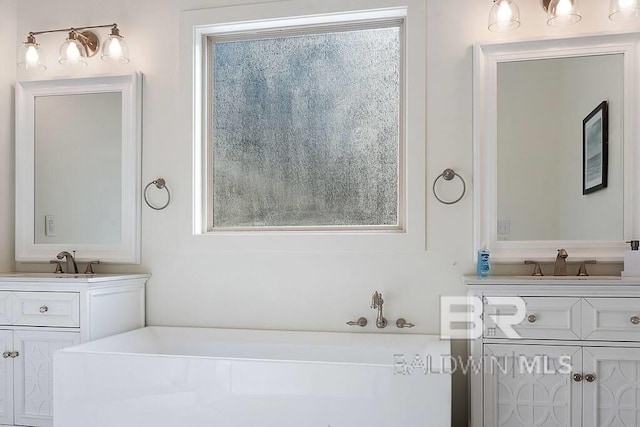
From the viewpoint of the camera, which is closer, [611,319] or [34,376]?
[611,319]

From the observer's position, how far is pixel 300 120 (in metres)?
3.01

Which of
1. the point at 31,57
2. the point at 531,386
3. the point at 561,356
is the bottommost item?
the point at 531,386

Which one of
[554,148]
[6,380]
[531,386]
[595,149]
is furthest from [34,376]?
→ [595,149]

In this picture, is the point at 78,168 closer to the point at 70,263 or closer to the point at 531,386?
the point at 70,263

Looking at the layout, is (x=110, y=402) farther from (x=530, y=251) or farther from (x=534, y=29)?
(x=534, y=29)

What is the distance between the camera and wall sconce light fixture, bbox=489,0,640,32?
8.18 ft

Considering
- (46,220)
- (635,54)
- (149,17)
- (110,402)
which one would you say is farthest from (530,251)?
(46,220)

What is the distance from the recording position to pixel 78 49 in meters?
3.10

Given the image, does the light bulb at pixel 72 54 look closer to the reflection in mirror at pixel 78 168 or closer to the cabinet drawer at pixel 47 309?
the reflection in mirror at pixel 78 168

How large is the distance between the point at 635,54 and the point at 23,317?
2.97m

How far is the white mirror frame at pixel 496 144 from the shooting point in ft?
8.34

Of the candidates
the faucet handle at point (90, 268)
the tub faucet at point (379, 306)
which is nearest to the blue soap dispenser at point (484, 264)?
the tub faucet at point (379, 306)

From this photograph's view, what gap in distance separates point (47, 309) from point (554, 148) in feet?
7.85

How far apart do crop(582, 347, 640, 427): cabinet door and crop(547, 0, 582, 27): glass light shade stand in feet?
4.50
